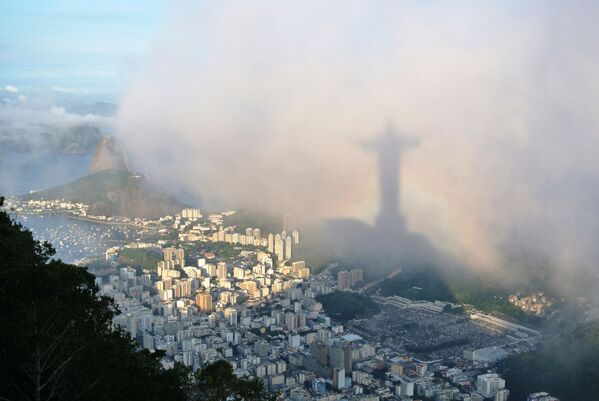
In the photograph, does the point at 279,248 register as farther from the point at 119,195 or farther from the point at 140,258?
the point at 119,195

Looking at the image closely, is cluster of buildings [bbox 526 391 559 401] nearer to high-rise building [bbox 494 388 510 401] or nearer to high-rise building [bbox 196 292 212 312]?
high-rise building [bbox 494 388 510 401]

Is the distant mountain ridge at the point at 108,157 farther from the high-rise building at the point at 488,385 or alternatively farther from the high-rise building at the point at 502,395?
the high-rise building at the point at 502,395

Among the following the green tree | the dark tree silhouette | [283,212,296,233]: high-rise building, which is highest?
the green tree

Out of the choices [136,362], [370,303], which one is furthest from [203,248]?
[136,362]

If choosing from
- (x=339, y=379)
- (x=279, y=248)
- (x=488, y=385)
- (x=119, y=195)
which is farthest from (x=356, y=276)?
(x=119, y=195)

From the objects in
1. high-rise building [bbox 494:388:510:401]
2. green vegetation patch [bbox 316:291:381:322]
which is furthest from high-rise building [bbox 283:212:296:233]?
high-rise building [bbox 494:388:510:401]

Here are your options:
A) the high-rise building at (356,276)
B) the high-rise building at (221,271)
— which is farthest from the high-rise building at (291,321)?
the high-rise building at (221,271)

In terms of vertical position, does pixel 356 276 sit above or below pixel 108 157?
below
